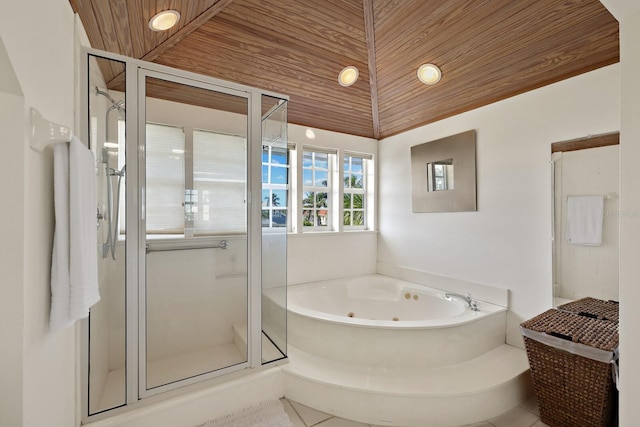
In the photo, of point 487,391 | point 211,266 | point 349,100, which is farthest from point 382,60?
point 487,391

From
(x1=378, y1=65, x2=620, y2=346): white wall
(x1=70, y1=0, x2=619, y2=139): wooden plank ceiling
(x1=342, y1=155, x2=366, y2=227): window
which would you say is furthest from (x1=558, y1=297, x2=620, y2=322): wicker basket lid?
(x1=342, y1=155, x2=366, y2=227): window

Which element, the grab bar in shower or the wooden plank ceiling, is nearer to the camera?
the wooden plank ceiling

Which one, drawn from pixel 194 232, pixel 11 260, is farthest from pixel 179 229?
pixel 11 260

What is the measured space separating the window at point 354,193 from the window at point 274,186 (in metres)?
1.41

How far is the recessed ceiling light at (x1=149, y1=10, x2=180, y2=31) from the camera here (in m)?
1.89

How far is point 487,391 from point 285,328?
58.6 inches

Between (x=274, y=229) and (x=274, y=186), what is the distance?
1.20 feet

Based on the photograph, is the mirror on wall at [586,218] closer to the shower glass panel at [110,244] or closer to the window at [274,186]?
the window at [274,186]

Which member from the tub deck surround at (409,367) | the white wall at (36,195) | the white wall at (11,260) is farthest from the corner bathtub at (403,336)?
the white wall at (11,260)

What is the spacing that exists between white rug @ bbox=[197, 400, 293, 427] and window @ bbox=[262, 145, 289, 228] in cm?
130

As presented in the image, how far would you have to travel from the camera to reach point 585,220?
84.3 inches

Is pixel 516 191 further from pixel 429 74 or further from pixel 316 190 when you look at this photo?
pixel 316 190

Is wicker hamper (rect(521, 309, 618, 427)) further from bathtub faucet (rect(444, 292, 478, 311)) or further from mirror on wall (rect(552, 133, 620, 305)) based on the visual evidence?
bathtub faucet (rect(444, 292, 478, 311))

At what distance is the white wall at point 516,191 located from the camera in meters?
2.21
